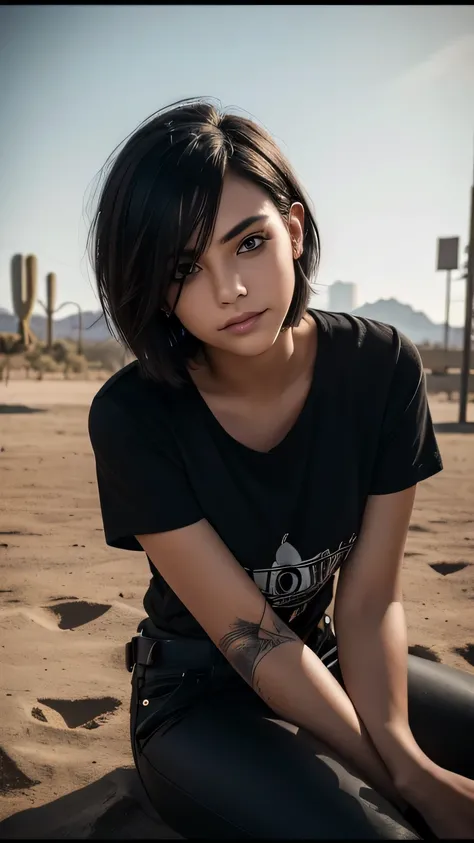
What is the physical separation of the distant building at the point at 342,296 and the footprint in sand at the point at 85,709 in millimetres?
82413

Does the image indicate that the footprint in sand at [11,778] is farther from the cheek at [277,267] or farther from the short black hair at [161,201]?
the cheek at [277,267]

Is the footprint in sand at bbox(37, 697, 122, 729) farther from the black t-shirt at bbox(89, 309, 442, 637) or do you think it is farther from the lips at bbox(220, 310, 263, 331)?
the lips at bbox(220, 310, 263, 331)

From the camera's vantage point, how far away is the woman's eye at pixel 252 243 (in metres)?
1.45

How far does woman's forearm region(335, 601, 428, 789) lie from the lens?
4.78ft

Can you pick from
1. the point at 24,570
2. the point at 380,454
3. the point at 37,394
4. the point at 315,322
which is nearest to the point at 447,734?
the point at 380,454

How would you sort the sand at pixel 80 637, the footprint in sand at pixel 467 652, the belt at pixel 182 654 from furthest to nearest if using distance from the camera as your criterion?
the footprint in sand at pixel 467 652 → the sand at pixel 80 637 → the belt at pixel 182 654

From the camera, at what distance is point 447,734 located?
1685 mm

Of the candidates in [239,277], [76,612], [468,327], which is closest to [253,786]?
[239,277]

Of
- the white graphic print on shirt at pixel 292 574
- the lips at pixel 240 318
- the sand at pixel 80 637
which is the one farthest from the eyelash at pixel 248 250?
the sand at pixel 80 637

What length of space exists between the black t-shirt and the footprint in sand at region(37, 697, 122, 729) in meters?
0.61

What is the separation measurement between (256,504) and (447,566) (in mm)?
2083

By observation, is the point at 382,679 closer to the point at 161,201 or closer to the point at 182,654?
the point at 182,654

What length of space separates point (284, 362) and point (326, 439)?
8.4 inches

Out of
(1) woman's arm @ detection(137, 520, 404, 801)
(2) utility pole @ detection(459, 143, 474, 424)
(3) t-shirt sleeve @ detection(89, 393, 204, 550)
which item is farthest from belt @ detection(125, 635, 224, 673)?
(2) utility pole @ detection(459, 143, 474, 424)
